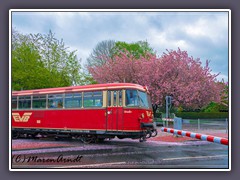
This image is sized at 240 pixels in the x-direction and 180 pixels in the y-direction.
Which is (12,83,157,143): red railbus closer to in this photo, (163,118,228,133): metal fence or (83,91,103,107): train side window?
Answer: (83,91,103,107): train side window

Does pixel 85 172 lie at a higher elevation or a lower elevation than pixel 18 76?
lower

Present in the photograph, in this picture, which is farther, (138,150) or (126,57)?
(126,57)

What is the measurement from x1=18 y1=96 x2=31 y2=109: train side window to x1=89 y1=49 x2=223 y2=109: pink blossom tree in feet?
50.9

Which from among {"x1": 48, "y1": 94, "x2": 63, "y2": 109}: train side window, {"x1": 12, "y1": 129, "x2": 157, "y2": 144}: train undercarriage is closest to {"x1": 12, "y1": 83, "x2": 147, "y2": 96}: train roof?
{"x1": 48, "y1": 94, "x2": 63, "y2": 109}: train side window

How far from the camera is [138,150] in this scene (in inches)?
597

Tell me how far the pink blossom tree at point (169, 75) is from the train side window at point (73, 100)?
15774mm

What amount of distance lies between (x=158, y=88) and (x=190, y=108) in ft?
12.0

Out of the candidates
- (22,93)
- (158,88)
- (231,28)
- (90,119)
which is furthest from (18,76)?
(158,88)

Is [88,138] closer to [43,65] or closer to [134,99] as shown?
[134,99]

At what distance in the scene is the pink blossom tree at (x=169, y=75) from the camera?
32.9 metres

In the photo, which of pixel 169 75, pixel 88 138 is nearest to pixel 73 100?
pixel 88 138

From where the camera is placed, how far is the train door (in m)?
16.0

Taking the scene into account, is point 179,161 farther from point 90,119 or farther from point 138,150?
point 90,119

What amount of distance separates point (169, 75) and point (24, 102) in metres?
18.1
